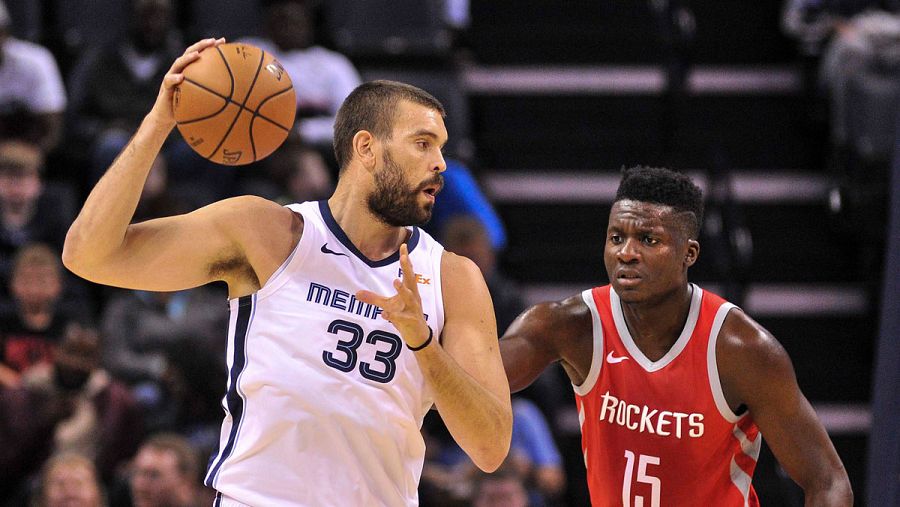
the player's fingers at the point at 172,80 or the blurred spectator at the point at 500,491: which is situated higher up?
the player's fingers at the point at 172,80

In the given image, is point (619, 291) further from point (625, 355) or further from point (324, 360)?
point (324, 360)

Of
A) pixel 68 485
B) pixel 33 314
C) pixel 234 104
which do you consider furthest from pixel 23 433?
pixel 234 104

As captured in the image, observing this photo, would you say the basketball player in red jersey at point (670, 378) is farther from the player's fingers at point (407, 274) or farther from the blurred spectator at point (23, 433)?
the blurred spectator at point (23, 433)

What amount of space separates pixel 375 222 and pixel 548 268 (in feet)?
19.8

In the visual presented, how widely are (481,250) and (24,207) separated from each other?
299 centimetres

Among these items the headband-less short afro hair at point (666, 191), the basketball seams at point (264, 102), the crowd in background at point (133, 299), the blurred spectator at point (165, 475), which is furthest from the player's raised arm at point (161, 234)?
the crowd in background at point (133, 299)

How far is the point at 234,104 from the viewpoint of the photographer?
13.6 feet

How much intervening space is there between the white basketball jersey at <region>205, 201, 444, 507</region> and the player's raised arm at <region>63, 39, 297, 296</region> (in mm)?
115

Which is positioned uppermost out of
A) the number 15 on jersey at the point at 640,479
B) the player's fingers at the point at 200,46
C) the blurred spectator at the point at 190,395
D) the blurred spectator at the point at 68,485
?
the player's fingers at the point at 200,46

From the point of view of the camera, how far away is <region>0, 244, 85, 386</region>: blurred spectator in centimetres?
788

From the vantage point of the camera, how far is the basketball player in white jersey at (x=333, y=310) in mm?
3834

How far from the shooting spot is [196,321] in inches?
316

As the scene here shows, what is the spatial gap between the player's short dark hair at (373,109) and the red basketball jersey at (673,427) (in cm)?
110

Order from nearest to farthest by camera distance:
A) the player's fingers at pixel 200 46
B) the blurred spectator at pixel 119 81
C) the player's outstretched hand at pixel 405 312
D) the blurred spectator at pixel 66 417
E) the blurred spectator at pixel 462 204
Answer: the player's outstretched hand at pixel 405 312 < the player's fingers at pixel 200 46 < the blurred spectator at pixel 66 417 < the blurred spectator at pixel 462 204 < the blurred spectator at pixel 119 81
